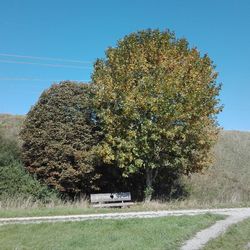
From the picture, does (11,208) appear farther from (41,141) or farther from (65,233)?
(65,233)

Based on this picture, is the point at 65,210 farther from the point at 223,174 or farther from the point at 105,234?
the point at 223,174

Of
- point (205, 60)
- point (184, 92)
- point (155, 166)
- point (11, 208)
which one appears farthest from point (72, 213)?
point (205, 60)

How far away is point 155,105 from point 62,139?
17.9 ft

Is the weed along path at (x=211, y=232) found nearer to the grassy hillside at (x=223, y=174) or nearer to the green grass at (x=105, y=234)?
the green grass at (x=105, y=234)

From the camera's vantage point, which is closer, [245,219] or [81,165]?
[245,219]

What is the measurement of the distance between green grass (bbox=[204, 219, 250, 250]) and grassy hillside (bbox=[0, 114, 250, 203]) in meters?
13.8

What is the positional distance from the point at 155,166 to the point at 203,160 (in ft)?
9.99

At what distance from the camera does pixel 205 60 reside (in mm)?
26781

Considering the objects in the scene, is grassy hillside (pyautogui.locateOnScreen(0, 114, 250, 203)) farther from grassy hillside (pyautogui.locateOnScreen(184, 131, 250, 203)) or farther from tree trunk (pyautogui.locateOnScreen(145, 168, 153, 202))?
tree trunk (pyautogui.locateOnScreen(145, 168, 153, 202))

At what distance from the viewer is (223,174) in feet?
124

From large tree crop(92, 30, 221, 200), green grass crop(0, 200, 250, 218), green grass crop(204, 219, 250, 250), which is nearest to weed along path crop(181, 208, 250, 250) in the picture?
green grass crop(204, 219, 250, 250)

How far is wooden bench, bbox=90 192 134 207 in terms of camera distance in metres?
23.8

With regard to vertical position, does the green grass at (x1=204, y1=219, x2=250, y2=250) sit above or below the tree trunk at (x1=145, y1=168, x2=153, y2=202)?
below

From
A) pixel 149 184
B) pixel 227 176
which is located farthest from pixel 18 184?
pixel 227 176
